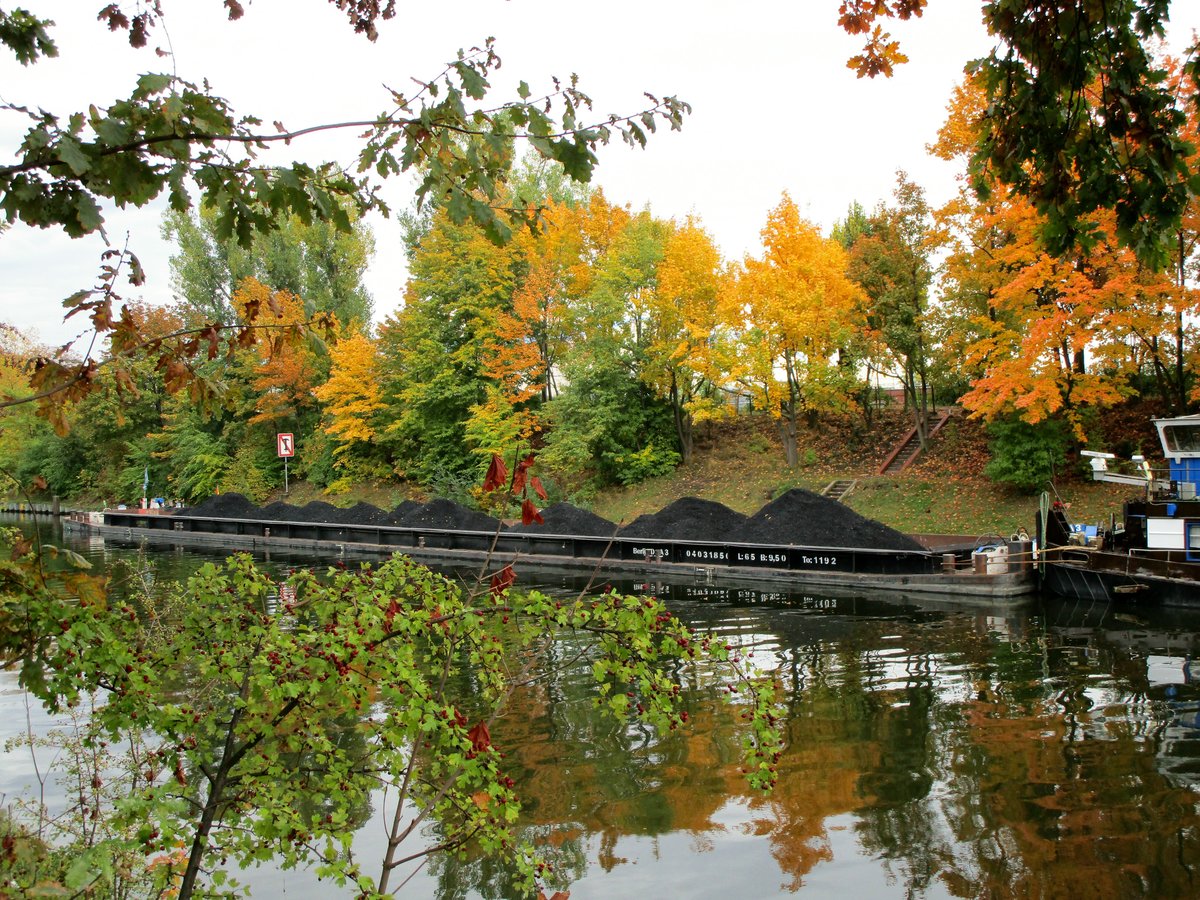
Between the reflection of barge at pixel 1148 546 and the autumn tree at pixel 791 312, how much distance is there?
422 inches

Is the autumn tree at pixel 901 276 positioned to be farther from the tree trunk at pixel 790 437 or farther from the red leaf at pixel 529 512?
the red leaf at pixel 529 512

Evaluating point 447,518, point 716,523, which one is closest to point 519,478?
point 716,523

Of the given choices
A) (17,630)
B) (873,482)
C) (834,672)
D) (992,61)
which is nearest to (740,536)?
(873,482)

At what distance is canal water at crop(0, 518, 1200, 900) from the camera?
6.71 meters

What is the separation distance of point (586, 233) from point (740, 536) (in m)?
18.6

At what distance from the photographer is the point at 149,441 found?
163 ft

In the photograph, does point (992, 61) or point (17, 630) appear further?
point (992, 61)

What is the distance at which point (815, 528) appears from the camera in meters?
21.2

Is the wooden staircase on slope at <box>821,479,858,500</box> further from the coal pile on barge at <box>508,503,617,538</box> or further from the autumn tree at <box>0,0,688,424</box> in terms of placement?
the autumn tree at <box>0,0,688,424</box>

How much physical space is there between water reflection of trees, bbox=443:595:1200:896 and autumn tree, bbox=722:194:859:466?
53.2 ft

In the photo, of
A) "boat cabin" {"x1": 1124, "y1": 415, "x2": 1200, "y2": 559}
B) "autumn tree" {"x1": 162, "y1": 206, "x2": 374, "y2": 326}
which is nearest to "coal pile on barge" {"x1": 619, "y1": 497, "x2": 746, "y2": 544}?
"boat cabin" {"x1": 1124, "y1": 415, "x2": 1200, "y2": 559}

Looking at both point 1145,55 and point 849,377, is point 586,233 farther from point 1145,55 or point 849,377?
point 1145,55

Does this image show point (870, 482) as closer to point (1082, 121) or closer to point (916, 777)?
point (916, 777)

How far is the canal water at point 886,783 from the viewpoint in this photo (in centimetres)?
671
